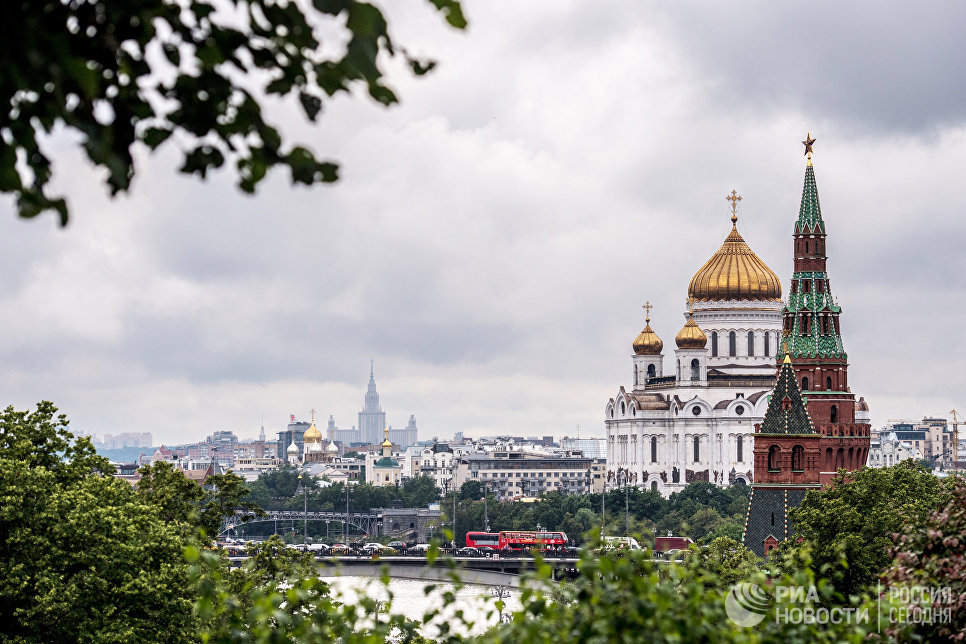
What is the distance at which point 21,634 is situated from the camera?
2816cm

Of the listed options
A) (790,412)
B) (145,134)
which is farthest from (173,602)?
(790,412)

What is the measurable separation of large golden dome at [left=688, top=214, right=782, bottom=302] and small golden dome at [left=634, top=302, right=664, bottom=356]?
592 cm

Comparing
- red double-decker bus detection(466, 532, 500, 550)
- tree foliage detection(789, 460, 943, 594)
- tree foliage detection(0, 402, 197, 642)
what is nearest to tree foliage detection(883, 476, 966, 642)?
tree foliage detection(0, 402, 197, 642)

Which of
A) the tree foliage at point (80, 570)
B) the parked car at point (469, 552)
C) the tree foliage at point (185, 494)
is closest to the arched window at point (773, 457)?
the tree foliage at point (185, 494)

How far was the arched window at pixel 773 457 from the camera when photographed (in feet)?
185

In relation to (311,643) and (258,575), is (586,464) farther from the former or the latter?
(311,643)

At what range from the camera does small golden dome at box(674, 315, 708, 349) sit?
13025 centimetres

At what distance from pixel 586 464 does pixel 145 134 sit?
180323 mm

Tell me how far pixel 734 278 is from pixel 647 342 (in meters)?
11.0

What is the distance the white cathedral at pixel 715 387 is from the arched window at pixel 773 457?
73.6 meters

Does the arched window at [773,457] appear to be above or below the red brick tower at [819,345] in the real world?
below

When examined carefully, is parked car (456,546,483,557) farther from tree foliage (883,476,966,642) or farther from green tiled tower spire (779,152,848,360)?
tree foliage (883,476,966,642)

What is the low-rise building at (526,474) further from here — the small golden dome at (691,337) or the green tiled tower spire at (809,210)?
the green tiled tower spire at (809,210)

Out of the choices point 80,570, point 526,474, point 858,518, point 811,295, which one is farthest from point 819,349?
point 526,474
